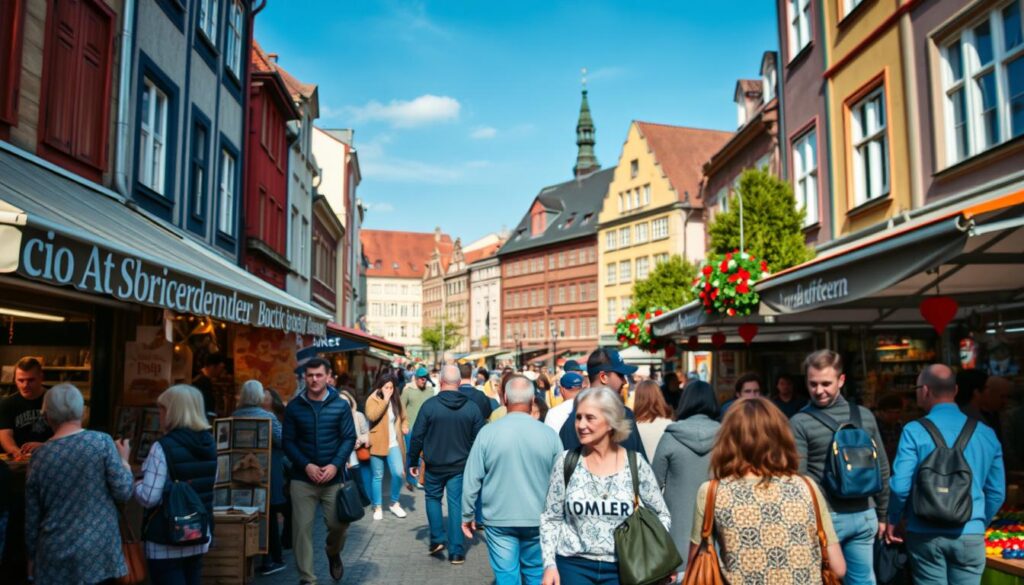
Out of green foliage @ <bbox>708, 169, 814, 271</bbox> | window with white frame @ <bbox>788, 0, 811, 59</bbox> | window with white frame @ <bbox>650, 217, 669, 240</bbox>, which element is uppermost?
window with white frame @ <bbox>650, 217, 669, 240</bbox>

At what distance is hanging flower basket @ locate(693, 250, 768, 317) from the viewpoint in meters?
9.52

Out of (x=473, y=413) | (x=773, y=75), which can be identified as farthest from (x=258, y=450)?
(x=773, y=75)

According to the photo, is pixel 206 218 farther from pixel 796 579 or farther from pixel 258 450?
pixel 796 579

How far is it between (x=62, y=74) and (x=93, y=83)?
2.61 ft

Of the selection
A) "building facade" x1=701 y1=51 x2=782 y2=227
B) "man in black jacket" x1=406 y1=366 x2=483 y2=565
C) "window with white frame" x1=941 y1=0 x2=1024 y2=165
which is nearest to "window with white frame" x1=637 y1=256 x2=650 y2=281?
"building facade" x1=701 y1=51 x2=782 y2=227

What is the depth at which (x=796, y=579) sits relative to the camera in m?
3.55

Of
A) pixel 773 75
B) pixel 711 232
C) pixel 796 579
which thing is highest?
pixel 773 75

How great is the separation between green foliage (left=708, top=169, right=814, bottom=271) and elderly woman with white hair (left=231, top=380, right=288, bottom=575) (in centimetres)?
975

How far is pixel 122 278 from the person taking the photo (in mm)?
5137

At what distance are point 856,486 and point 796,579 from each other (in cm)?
144

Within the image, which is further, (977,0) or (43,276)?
(977,0)

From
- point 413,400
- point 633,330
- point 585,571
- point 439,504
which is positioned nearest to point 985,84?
point 439,504

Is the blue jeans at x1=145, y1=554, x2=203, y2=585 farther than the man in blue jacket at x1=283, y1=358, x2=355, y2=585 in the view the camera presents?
No

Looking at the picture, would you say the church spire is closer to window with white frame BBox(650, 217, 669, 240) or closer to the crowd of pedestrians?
window with white frame BBox(650, 217, 669, 240)
